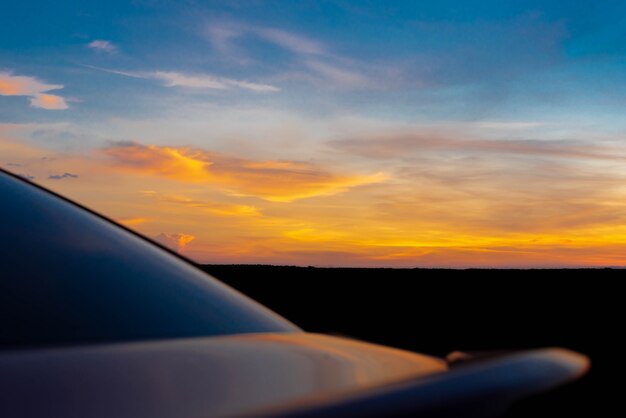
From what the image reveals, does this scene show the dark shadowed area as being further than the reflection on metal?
Yes

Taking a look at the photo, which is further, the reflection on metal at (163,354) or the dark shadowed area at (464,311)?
the dark shadowed area at (464,311)

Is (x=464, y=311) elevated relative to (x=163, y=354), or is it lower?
lower

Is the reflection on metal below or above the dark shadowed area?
above

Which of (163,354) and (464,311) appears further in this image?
(464,311)

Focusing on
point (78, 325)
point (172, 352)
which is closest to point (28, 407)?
point (172, 352)

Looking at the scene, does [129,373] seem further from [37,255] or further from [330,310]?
[330,310]

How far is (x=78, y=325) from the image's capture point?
5.34 ft

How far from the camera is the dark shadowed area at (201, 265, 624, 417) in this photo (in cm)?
1457

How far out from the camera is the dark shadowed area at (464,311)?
574 inches

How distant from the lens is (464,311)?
811 inches

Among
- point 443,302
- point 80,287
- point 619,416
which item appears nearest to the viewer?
point 80,287

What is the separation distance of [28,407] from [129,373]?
21 cm

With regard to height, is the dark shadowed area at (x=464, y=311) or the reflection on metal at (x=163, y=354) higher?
the reflection on metal at (x=163, y=354)

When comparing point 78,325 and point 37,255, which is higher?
point 37,255
